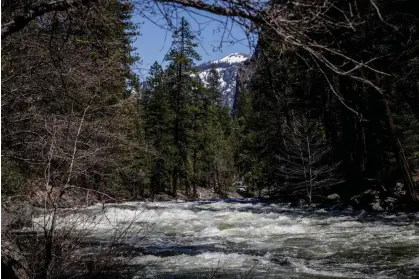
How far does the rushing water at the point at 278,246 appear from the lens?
8148mm

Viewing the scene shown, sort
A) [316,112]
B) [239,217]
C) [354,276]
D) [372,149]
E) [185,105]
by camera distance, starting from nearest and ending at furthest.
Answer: [354,276], [239,217], [372,149], [316,112], [185,105]

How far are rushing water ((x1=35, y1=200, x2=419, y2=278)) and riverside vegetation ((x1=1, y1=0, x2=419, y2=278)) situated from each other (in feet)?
3.06

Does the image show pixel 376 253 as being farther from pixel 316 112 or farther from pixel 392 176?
pixel 316 112

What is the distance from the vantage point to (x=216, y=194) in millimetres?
55188

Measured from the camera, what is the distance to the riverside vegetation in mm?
3182

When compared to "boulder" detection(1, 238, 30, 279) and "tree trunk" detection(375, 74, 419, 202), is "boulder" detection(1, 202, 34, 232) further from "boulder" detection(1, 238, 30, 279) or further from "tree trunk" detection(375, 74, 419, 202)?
"tree trunk" detection(375, 74, 419, 202)

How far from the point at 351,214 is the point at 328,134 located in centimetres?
1414

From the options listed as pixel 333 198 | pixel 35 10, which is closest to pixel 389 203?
pixel 333 198

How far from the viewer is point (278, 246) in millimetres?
10883

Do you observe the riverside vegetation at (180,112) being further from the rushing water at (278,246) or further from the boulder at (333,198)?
the rushing water at (278,246)

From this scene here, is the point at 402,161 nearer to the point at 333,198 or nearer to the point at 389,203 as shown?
the point at 389,203

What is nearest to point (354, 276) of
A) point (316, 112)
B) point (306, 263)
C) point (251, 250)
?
point (306, 263)

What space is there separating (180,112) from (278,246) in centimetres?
3410

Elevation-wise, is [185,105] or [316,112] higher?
[185,105]
